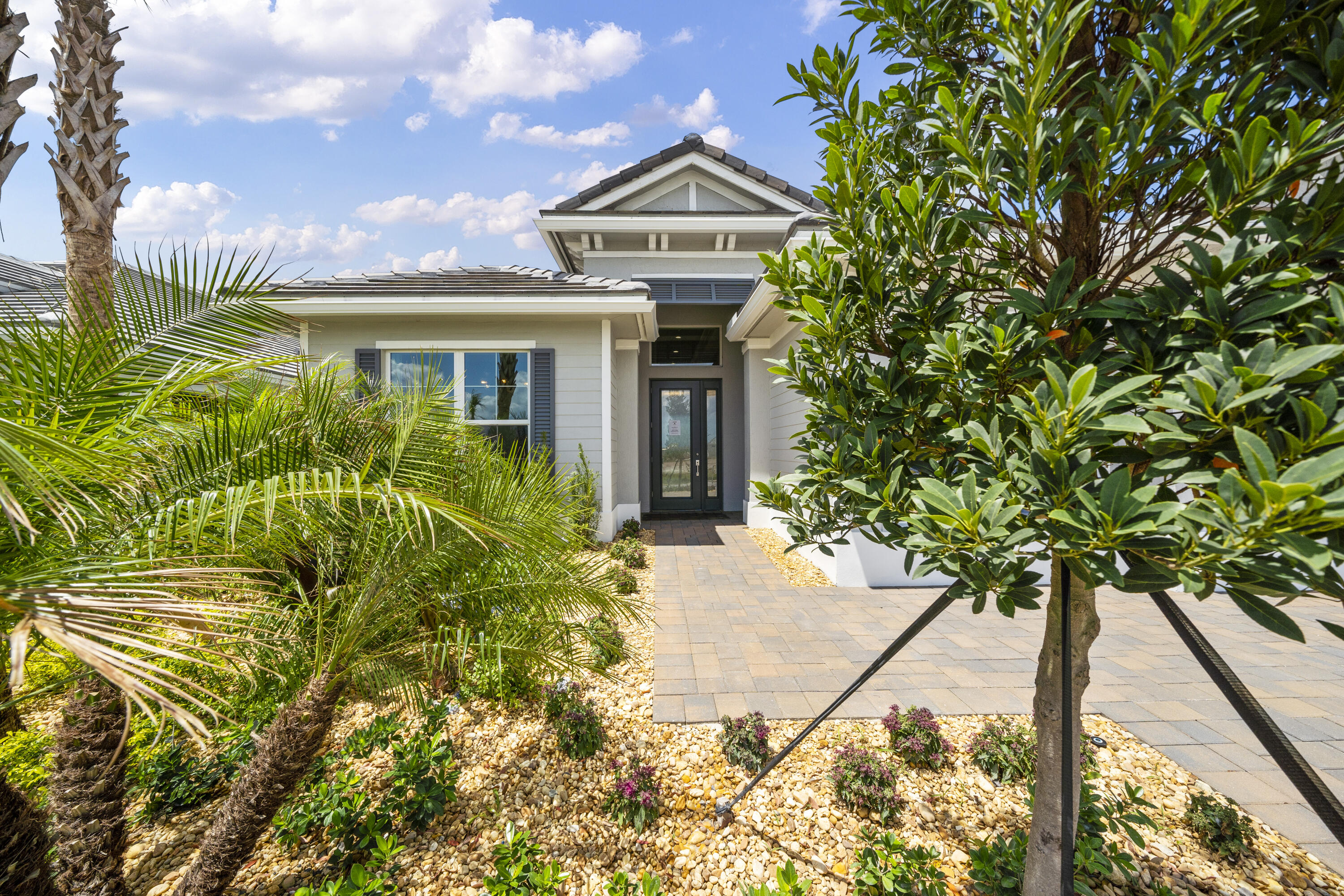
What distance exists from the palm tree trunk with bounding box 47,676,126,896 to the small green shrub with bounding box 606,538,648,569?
172 inches

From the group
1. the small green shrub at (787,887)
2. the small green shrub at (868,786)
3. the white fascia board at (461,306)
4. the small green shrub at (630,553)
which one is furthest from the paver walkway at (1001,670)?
the white fascia board at (461,306)

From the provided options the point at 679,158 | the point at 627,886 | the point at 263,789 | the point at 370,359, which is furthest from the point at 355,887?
the point at 679,158

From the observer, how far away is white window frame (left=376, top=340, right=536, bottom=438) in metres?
7.45

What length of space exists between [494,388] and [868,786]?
22.1 ft

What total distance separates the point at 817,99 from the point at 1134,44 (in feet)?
2.63

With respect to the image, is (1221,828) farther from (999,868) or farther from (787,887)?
(787,887)

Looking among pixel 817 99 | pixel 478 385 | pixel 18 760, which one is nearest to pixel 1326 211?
pixel 817 99

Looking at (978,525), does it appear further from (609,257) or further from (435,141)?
(609,257)

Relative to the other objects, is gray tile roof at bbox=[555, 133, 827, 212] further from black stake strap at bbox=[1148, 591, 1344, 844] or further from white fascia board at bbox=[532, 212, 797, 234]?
black stake strap at bbox=[1148, 591, 1344, 844]

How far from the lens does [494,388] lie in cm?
764

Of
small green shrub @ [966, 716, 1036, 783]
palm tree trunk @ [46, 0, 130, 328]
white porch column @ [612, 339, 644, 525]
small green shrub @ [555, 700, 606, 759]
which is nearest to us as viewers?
small green shrub @ [966, 716, 1036, 783]

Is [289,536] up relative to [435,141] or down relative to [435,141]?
down

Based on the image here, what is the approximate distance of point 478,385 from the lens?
7.62 meters

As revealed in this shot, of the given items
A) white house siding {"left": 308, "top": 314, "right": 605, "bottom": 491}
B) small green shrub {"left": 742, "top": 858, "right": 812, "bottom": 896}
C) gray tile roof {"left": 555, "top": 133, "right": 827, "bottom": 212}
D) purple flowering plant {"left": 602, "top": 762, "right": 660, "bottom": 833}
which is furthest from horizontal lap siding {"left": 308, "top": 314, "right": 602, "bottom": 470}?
small green shrub {"left": 742, "top": 858, "right": 812, "bottom": 896}
